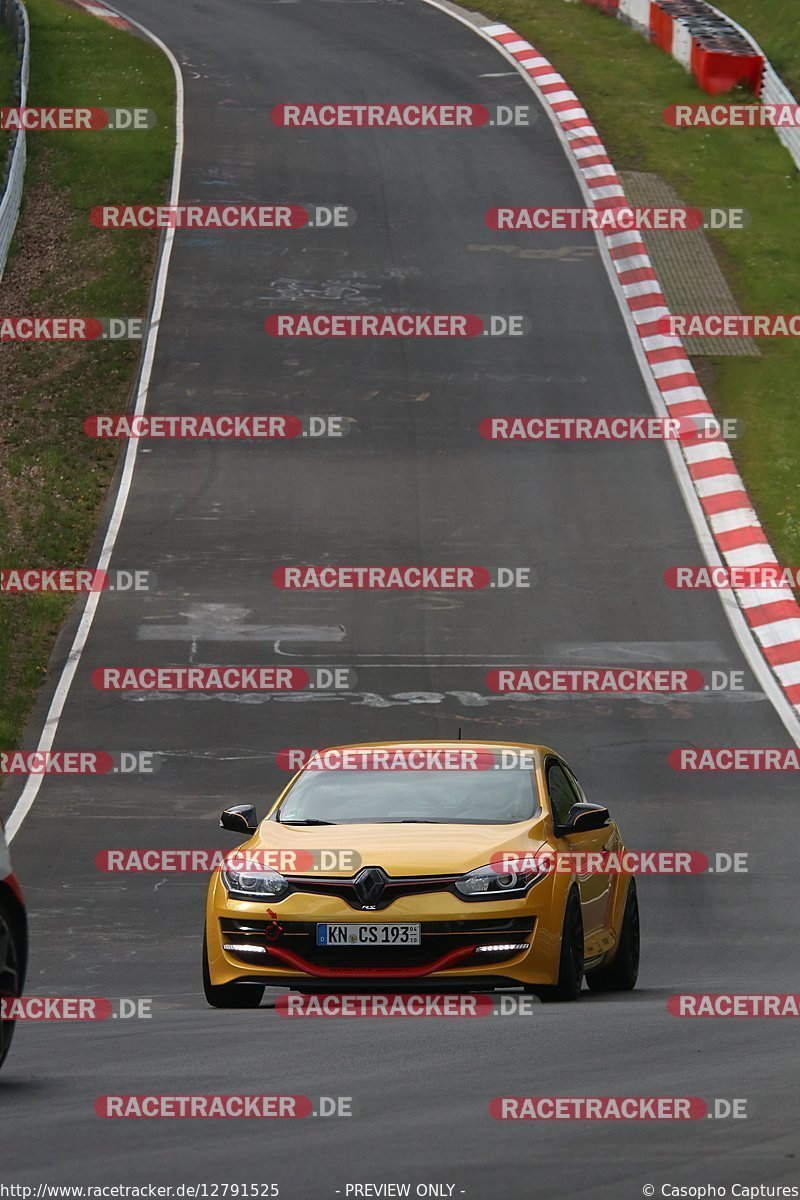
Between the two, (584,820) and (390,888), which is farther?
(584,820)

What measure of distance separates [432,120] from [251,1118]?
33.4 meters

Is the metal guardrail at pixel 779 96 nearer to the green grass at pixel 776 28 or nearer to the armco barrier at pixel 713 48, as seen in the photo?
the armco barrier at pixel 713 48

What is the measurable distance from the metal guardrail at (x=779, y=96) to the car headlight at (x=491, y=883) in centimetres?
2911

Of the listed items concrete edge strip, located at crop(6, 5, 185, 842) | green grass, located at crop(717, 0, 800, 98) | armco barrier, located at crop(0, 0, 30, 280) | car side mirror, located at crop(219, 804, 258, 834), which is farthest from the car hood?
green grass, located at crop(717, 0, 800, 98)

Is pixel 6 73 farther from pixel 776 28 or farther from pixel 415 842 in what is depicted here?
pixel 415 842

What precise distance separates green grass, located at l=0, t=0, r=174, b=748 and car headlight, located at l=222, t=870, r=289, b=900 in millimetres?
8227

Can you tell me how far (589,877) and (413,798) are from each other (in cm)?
101

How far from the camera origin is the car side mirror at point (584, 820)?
9.63 meters

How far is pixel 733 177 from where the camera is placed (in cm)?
3488

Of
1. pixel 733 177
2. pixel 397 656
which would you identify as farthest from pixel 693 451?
pixel 733 177

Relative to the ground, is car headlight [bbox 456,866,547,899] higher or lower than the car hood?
higher

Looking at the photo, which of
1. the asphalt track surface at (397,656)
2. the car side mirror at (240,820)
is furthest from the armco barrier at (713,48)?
the car side mirror at (240,820)

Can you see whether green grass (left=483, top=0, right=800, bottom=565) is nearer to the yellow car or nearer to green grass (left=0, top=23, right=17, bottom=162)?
green grass (left=0, top=23, right=17, bottom=162)

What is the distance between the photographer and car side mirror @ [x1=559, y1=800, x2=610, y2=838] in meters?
9.63
